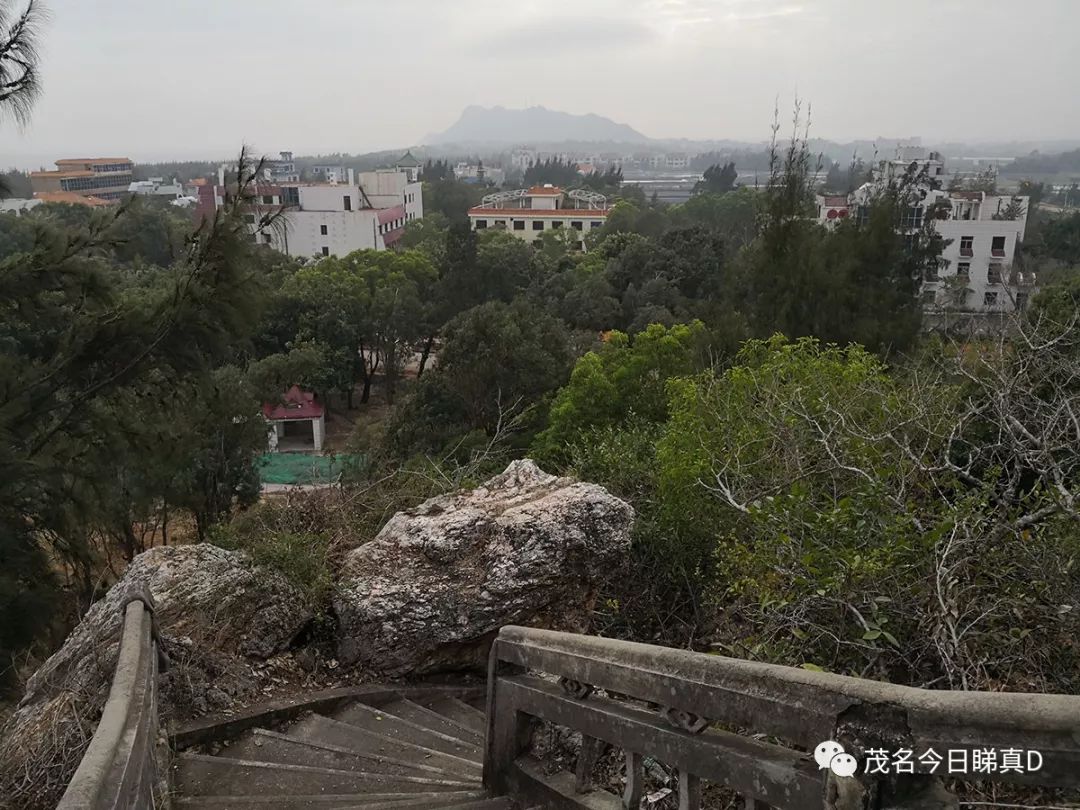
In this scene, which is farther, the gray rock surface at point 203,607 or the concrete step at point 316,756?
the gray rock surface at point 203,607

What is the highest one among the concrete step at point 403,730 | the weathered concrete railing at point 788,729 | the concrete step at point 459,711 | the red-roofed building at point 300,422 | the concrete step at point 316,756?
the weathered concrete railing at point 788,729

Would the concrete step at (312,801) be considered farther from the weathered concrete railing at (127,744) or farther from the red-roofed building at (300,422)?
the red-roofed building at (300,422)

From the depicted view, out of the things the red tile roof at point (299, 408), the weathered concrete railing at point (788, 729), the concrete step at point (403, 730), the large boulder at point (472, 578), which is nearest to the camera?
the weathered concrete railing at point (788, 729)

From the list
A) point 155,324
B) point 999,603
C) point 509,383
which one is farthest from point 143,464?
point 509,383

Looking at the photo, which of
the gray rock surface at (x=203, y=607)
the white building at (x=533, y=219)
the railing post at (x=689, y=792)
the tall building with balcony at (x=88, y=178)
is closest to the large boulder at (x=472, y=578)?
the gray rock surface at (x=203, y=607)

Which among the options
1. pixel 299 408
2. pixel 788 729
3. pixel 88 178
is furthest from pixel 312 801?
pixel 88 178

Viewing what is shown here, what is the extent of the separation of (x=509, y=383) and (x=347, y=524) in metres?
11.7

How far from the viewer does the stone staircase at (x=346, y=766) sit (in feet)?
9.43

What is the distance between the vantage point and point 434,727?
13.0 feet

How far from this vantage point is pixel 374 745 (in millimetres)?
3623

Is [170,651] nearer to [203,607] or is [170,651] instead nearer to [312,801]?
[203,607]

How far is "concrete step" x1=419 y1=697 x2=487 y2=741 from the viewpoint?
400 centimetres

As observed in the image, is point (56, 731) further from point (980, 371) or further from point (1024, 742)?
point (980, 371)

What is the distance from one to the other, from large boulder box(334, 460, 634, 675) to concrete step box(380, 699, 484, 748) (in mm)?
249
